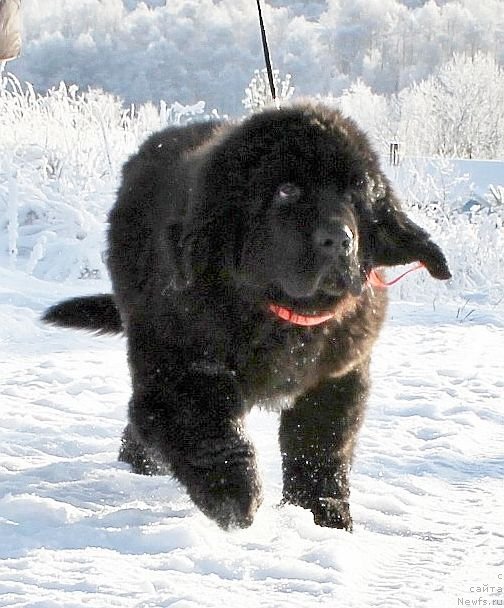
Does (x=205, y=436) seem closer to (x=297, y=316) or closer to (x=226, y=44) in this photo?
(x=297, y=316)

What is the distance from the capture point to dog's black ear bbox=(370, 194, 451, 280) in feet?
9.57

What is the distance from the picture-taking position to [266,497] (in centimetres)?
323

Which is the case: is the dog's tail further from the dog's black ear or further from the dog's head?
the dog's black ear

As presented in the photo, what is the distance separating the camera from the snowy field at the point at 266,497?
7.07ft

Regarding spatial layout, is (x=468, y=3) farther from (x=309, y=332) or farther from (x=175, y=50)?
(x=309, y=332)

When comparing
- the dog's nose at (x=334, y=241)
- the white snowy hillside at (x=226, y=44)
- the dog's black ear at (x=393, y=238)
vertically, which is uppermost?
the dog's nose at (x=334, y=241)

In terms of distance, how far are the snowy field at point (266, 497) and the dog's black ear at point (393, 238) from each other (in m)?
0.82

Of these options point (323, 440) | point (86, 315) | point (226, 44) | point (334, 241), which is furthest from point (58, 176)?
point (226, 44)

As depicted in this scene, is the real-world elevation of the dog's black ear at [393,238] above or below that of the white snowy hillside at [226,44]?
above

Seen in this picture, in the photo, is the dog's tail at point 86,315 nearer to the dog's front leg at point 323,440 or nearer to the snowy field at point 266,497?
the snowy field at point 266,497

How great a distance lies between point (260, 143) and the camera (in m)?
2.77

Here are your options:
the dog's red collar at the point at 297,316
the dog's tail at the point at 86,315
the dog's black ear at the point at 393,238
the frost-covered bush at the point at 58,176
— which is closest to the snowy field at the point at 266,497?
the dog's tail at the point at 86,315

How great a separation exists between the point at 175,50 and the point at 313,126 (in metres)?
61.1

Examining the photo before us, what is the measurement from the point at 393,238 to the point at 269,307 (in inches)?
17.9
